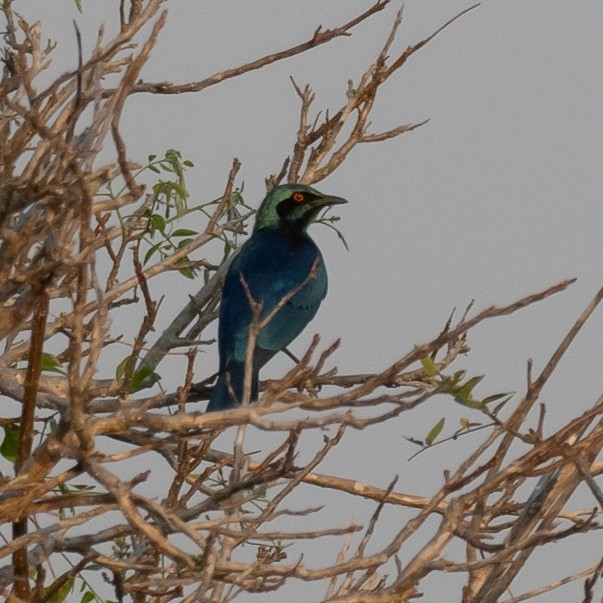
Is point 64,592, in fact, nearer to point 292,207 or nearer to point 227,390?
point 227,390

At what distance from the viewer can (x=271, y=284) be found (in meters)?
8.00

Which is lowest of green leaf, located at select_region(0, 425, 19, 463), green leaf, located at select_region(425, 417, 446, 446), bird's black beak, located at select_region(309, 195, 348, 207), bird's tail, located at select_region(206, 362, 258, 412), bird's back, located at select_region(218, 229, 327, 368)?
green leaf, located at select_region(425, 417, 446, 446)

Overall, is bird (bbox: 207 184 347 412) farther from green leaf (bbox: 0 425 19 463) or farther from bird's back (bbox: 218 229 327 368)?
green leaf (bbox: 0 425 19 463)

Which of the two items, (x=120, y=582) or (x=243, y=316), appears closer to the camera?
(x=120, y=582)

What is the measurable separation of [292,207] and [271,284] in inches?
38.8

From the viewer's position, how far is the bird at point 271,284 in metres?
7.25

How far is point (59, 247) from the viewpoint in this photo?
347cm

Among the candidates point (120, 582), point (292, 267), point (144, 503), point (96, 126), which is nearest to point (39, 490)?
point (144, 503)

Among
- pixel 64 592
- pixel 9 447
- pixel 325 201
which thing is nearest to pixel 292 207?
pixel 325 201

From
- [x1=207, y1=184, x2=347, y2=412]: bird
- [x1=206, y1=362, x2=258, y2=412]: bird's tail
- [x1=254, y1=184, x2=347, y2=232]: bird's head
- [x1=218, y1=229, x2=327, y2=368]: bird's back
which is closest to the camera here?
[x1=206, y1=362, x2=258, y2=412]: bird's tail

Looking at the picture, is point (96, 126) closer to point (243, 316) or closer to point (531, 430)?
point (531, 430)

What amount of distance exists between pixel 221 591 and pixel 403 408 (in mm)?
1180

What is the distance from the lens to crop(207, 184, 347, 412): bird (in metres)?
7.25

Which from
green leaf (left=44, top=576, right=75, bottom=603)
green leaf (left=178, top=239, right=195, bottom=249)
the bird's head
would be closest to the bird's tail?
green leaf (left=178, top=239, right=195, bottom=249)
